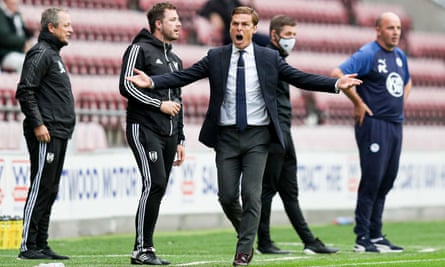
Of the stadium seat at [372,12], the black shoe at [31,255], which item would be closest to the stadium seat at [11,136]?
the black shoe at [31,255]

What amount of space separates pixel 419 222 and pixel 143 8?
7046 mm

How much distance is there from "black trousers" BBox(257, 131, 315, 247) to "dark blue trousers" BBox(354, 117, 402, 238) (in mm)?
729

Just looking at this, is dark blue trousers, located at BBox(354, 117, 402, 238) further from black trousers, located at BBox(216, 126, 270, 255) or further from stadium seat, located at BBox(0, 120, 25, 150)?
stadium seat, located at BBox(0, 120, 25, 150)

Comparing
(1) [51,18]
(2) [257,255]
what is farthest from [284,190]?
(1) [51,18]

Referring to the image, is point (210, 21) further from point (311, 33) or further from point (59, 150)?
point (59, 150)

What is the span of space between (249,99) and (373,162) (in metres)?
3.02

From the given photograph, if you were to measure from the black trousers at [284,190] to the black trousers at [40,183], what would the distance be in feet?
7.11

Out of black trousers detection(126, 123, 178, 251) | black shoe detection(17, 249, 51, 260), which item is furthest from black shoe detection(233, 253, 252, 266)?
black shoe detection(17, 249, 51, 260)

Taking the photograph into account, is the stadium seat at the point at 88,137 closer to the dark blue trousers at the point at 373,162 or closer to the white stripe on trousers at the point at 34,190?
the white stripe on trousers at the point at 34,190

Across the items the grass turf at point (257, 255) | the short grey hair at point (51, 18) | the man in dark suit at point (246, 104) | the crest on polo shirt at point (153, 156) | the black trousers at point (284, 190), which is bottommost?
the grass turf at point (257, 255)

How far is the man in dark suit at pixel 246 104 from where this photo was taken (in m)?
9.50

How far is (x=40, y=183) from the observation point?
10.7 meters

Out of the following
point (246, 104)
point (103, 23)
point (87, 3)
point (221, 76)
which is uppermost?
point (87, 3)

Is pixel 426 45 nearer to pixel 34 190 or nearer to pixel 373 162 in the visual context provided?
pixel 373 162
